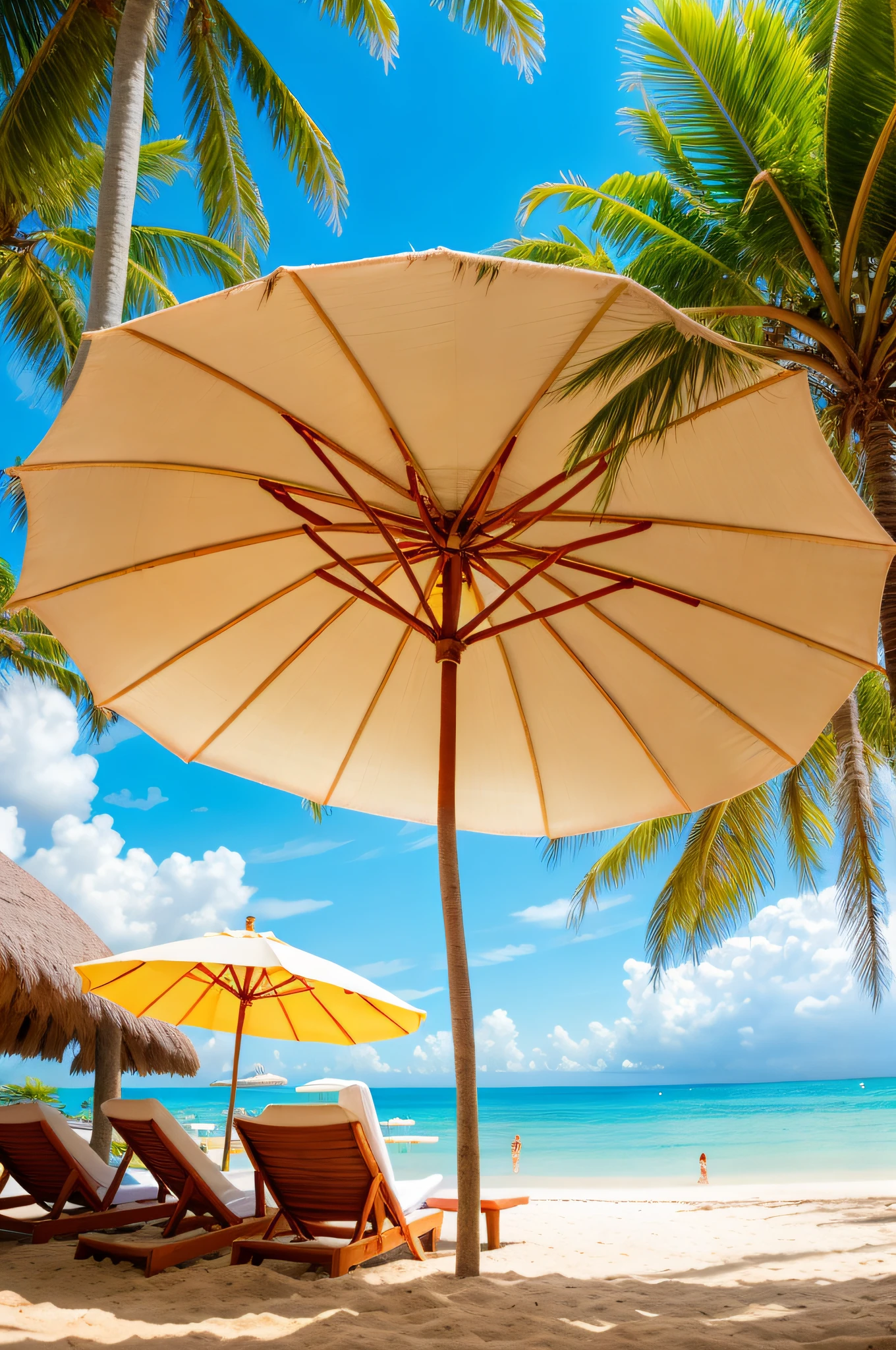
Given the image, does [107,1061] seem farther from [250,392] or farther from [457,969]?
[250,392]

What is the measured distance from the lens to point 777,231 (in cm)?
547

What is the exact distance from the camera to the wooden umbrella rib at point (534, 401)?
2722mm

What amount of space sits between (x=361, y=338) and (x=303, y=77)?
5643cm

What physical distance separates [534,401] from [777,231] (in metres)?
3.36

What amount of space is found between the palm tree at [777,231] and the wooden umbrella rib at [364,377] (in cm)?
63

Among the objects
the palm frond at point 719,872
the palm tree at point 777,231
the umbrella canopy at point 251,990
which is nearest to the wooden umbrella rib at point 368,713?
the umbrella canopy at point 251,990

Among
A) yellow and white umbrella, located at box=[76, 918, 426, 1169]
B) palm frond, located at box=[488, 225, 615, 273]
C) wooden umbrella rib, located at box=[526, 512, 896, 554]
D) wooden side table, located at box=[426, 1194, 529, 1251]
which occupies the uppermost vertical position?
palm frond, located at box=[488, 225, 615, 273]

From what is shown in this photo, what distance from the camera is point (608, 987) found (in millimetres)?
73750

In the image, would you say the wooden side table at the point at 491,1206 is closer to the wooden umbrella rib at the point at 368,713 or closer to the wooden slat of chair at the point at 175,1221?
the wooden slat of chair at the point at 175,1221

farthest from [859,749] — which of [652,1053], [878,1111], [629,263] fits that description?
[652,1053]

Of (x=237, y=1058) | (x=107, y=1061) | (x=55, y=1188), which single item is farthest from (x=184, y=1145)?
(x=107, y=1061)

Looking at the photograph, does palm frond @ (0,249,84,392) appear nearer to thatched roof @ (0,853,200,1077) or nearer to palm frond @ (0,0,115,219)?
palm frond @ (0,0,115,219)

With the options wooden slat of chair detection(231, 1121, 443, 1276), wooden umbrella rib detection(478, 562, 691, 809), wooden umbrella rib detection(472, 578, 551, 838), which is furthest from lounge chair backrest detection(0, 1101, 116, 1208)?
wooden umbrella rib detection(478, 562, 691, 809)

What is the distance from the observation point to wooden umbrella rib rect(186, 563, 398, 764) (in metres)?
4.48
